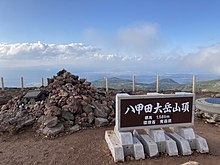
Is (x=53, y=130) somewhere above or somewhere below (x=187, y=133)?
below

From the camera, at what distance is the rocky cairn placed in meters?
6.37

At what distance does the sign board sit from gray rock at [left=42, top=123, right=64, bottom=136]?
2017 millimetres

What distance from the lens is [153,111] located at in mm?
5020

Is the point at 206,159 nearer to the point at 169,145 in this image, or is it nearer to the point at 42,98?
the point at 169,145

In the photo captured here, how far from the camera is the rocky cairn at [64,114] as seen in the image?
6.37 m

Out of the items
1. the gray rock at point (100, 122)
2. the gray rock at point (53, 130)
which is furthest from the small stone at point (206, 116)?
the gray rock at point (53, 130)

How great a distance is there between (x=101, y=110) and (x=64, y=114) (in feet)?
3.91

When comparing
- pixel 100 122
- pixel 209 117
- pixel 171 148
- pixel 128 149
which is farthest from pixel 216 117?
pixel 128 149

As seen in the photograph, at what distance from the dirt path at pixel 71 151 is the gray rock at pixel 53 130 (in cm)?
22

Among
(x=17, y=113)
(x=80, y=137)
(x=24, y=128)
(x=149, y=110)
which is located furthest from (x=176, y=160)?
(x=17, y=113)

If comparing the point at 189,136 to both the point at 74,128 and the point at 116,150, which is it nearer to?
the point at 116,150

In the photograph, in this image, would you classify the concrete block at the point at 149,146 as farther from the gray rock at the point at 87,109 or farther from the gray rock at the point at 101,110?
the gray rock at the point at 87,109

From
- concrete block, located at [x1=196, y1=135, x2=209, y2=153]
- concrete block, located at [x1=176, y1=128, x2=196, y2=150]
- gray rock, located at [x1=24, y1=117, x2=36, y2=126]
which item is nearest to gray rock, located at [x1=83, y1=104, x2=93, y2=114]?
gray rock, located at [x1=24, y1=117, x2=36, y2=126]

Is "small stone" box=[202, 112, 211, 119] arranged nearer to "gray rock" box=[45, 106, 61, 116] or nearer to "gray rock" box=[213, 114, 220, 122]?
"gray rock" box=[213, 114, 220, 122]
